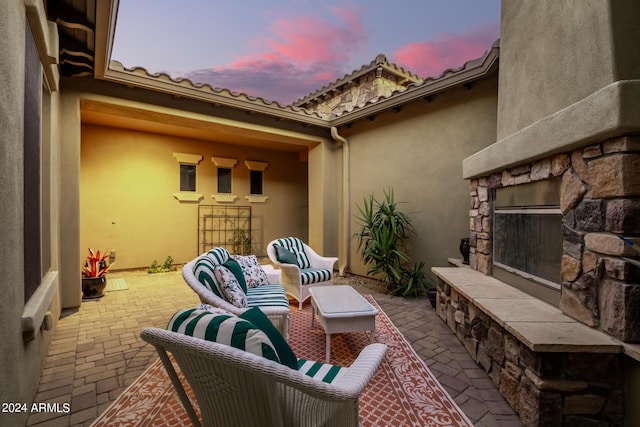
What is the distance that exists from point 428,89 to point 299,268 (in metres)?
3.15

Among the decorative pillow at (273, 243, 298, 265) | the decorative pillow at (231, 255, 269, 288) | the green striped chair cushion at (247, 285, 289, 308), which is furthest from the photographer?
the decorative pillow at (273, 243, 298, 265)

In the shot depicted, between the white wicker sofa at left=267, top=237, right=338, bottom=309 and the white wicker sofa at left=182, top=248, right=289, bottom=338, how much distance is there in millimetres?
589

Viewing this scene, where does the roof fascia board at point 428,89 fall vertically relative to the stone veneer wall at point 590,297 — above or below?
above

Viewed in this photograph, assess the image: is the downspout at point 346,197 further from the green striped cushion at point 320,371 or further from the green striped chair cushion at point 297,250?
the green striped cushion at point 320,371

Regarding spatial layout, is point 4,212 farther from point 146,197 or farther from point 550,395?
point 146,197

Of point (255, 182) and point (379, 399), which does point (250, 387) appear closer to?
point (379, 399)

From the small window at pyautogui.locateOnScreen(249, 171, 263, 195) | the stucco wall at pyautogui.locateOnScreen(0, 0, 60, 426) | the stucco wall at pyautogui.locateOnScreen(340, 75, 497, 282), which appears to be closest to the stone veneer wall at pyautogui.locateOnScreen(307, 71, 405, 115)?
the stucco wall at pyautogui.locateOnScreen(340, 75, 497, 282)

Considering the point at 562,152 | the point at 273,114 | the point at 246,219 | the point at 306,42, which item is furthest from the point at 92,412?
the point at 306,42

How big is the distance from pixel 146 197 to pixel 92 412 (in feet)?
17.6

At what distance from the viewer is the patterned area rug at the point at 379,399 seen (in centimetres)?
173

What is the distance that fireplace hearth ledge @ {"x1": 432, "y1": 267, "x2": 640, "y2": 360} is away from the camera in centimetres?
159

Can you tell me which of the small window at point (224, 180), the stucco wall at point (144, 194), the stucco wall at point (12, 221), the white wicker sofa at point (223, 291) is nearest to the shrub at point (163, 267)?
the stucco wall at point (144, 194)

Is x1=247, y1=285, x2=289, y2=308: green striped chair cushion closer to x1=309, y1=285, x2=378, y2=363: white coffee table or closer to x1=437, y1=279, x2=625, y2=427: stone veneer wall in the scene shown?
x1=309, y1=285, x2=378, y2=363: white coffee table

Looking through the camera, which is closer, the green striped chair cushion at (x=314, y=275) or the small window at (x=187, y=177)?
the green striped chair cushion at (x=314, y=275)
